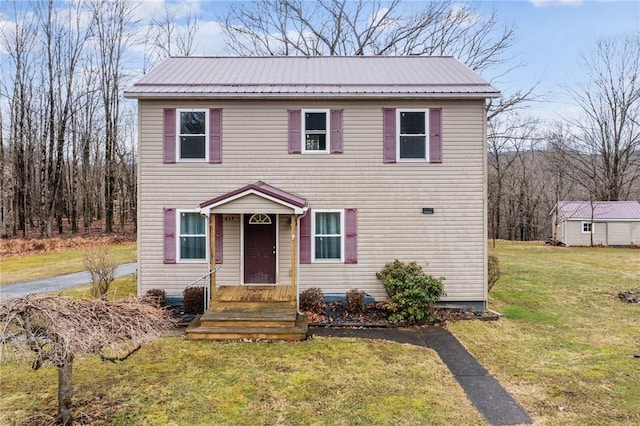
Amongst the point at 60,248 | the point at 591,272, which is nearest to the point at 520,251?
the point at 591,272

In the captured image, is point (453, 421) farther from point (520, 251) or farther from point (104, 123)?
point (104, 123)

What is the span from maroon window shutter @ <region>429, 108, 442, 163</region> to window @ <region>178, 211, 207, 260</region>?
6828 millimetres

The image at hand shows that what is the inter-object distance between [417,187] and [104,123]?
27.4 m

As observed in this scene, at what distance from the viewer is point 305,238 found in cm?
1036

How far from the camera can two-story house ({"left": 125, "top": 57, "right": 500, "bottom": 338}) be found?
405 inches

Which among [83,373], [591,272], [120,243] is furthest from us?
[120,243]

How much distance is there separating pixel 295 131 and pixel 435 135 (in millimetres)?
3999

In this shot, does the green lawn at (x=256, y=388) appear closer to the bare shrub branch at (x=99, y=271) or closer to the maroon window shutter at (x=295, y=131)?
the bare shrub branch at (x=99, y=271)

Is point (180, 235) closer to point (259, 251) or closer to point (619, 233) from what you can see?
point (259, 251)

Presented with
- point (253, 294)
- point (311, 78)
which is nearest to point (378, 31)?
point (311, 78)

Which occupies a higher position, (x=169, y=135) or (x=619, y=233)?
(x=169, y=135)

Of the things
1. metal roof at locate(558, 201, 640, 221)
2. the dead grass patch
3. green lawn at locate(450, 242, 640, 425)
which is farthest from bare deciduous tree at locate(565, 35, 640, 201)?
the dead grass patch

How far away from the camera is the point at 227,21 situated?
899 inches

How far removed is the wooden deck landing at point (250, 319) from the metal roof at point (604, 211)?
84.1ft
